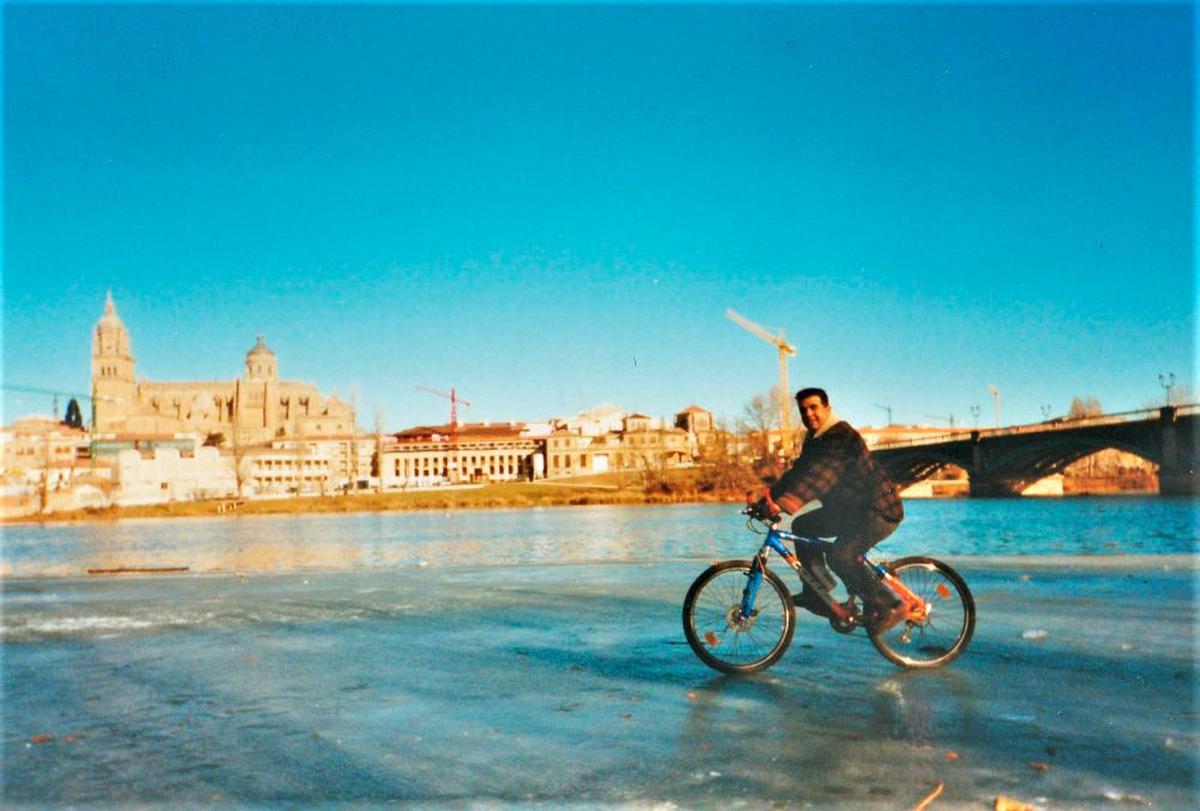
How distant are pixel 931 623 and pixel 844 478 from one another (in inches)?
49.2

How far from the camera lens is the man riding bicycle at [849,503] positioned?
259 inches

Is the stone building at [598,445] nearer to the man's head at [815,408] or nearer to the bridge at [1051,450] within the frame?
the bridge at [1051,450]

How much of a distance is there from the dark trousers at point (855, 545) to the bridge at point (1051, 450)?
5297 cm

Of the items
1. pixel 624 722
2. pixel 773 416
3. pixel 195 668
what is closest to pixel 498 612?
pixel 195 668

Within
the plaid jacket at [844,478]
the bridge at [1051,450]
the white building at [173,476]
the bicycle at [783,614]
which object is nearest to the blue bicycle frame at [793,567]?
the bicycle at [783,614]

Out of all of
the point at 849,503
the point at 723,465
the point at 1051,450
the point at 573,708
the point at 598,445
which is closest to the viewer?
the point at 573,708

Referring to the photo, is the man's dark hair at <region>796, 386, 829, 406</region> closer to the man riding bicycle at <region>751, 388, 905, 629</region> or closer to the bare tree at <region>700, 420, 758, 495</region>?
the man riding bicycle at <region>751, 388, 905, 629</region>

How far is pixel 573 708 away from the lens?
5.63 metres

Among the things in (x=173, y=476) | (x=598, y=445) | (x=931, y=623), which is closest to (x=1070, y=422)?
(x=931, y=623)

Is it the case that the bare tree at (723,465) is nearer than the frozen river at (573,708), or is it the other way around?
the frozen river at (573,708)

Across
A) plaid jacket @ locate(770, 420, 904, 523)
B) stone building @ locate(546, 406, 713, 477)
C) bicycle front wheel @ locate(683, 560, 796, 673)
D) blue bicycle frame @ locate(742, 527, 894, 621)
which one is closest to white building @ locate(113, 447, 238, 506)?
stone building @ locate(546, 406, 713, 477)

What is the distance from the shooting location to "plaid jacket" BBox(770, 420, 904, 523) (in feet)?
21.6

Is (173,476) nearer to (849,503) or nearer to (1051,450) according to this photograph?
(1051,450)

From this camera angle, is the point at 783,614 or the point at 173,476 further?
the point at 173,476
